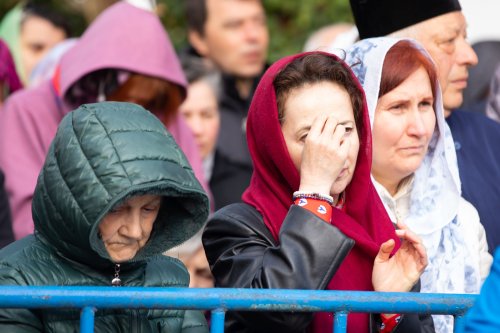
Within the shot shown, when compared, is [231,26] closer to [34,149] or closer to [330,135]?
[34,149]

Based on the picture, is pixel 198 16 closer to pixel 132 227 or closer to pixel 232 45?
pixel 232 45

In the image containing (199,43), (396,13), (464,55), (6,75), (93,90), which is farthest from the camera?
(199,43)

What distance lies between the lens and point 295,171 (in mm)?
3875

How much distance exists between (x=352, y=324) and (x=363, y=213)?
395 mm

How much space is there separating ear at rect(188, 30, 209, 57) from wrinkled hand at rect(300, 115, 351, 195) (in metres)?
4.15

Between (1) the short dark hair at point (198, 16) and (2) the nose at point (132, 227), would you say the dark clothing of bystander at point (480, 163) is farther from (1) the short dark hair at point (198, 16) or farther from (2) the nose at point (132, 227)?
(1) the short dark hair at point (198, 16)

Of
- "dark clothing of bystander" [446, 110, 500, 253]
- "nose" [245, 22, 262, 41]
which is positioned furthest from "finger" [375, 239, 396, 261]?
"nose" [245, 22, 262, 41]

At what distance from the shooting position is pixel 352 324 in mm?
3787

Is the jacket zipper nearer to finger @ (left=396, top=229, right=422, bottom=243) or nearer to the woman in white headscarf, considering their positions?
finger @ (left=396, top=229, right=422, bottom=243)

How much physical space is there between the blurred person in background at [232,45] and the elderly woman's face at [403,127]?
2944 millimetres

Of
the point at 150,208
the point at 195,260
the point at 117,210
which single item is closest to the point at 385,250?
the point at 150,208

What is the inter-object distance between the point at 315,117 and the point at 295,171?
185 millimetres

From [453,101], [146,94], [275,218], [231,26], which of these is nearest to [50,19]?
[231,26]

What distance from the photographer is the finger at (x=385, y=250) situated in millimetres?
3803
